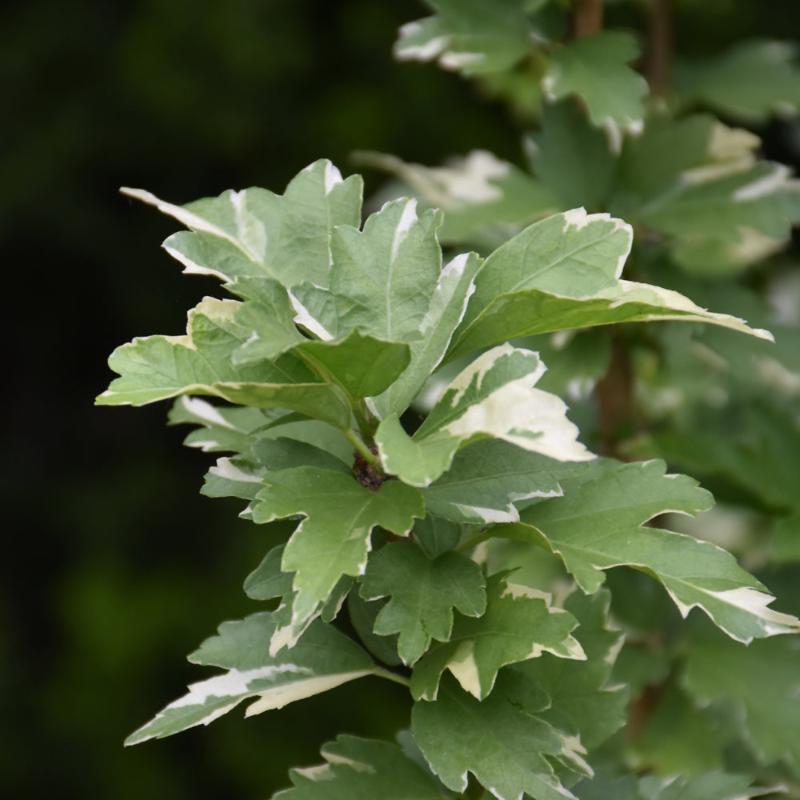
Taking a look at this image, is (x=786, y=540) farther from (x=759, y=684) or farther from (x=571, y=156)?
(x=571, y=156)

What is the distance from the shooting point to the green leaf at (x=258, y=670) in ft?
1.98

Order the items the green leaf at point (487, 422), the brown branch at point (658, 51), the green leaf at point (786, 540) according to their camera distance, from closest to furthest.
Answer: the green leaf at point (487, 422) → the green leaf at point (786, 540) → the brown branch at point (658, 51)

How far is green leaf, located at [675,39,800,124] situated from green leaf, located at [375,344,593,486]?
62 cm

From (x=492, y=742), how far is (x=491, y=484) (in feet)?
0.42

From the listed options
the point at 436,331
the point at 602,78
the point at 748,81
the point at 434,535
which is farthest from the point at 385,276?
the point at 748,81

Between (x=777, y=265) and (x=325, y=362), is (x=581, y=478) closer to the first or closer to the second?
(x=325, y=362)

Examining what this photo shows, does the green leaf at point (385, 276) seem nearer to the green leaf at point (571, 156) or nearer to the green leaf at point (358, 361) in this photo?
Result: the green leaf at point (358, 361)

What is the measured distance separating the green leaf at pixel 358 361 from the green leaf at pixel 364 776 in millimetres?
213

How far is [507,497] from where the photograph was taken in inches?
23.2

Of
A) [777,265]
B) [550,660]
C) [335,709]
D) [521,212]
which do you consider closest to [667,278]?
[521,212]

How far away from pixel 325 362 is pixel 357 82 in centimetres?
206

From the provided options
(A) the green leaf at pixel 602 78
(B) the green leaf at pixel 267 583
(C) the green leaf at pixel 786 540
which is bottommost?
(C) the green leaf at pixel 786 540

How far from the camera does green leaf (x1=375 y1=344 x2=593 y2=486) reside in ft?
1.68

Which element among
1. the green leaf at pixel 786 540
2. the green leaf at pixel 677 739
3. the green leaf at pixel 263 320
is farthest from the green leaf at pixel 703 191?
the green leaf at pixel 263 320
